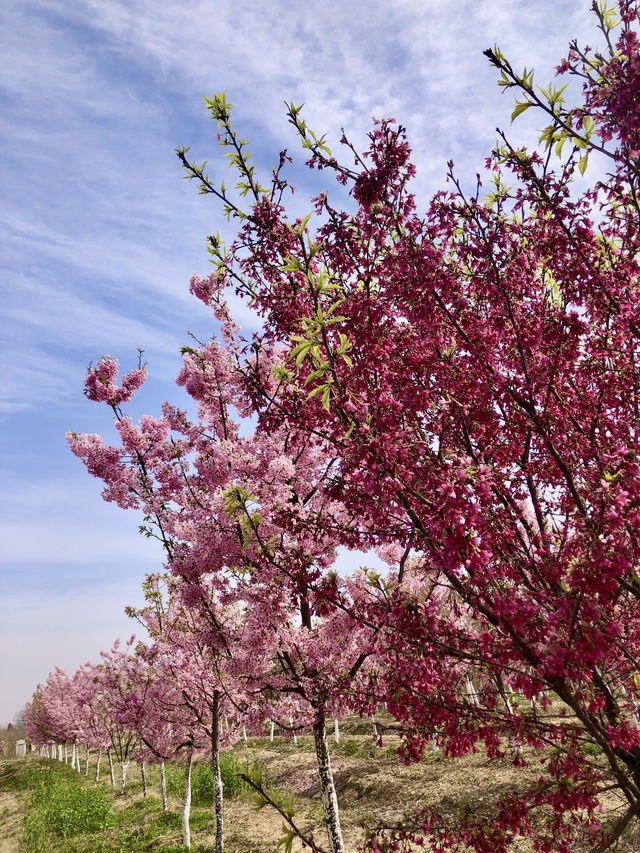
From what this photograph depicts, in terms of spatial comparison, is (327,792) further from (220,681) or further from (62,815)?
(62,815)

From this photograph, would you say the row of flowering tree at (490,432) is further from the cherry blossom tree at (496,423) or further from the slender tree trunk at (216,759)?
the slender tree trunk at (216,759)

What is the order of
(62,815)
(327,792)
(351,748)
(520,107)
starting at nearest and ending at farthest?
1. (520,107)
2. (327,792)
3. (62,815)
4. (351,748)

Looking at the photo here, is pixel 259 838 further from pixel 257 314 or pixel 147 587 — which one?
pixel 257 314

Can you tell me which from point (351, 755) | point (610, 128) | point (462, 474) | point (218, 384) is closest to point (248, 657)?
point (218, 384)

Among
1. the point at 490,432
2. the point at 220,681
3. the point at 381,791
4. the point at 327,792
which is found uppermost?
the point at 490,432

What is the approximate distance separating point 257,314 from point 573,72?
2581 millimetres

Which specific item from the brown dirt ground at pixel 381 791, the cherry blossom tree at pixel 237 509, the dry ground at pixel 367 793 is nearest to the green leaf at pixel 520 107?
the cherry blossom tree at pixel 237 509

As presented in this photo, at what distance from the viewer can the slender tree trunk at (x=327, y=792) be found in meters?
6.95

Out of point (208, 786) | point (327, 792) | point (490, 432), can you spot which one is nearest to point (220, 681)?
point (327, 792)

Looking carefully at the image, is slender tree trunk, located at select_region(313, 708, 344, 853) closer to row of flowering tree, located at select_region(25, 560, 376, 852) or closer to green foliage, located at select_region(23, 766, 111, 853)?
row of flowering tree, located at select_region(25, 560, 376, 852)

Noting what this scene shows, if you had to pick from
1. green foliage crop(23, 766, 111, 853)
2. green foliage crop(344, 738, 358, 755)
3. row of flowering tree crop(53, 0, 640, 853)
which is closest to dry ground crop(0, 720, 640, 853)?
green foliage crop(344, 738, 358, 755)

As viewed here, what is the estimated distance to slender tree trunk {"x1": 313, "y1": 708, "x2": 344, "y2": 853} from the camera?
6945mm

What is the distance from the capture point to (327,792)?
279 inches

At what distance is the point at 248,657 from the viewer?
828 cm
